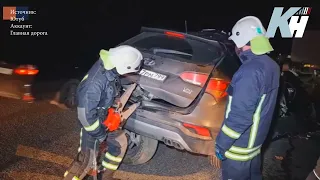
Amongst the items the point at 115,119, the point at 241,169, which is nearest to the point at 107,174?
the point at 115,119

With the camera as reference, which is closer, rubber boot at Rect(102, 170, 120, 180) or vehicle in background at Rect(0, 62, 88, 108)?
rubber boot at Rect(102, 170, 120, 180)

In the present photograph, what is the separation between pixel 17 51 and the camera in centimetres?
560

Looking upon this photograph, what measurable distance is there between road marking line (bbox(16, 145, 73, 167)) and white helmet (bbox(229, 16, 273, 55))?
8.76 feet

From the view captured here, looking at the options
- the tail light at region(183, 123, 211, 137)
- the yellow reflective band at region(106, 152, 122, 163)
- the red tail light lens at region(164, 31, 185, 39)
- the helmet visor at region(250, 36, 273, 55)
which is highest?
the helmet visor at region(250, 36, 273, 55)

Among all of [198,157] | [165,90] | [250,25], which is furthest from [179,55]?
[198,157]

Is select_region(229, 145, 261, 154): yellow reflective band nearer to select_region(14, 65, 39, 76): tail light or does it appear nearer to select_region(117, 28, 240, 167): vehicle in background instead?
select_region(117, 28, 240, 167): vehicle in background

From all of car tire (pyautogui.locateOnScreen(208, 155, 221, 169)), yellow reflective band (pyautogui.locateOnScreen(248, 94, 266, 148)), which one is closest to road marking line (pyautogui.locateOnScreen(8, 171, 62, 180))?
car tire (pyautogui.locateOnScreen(208, 155, 221, 169))

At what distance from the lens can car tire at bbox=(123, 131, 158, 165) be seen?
425cm

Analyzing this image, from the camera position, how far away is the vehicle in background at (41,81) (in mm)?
5488

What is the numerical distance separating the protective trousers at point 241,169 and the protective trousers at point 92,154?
1154 mm

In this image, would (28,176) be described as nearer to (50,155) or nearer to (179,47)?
(50,155)

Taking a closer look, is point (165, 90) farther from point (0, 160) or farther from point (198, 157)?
point (0, 160)

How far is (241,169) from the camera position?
3.24 metres

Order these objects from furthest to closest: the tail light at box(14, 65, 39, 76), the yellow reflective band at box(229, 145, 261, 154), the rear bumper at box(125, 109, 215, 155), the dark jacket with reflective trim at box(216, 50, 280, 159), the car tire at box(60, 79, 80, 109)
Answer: the car tire at box(60, 79, 80, 109) < the tail light at box(14, 65, 39, 76) < the rear bumper at box(125, 109, 215, 155) < the yellow reflective band at box(229, 145, 261, 154) < the dark jacket with reflective trim at box(216, 50, 280, 159)
